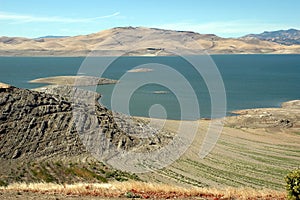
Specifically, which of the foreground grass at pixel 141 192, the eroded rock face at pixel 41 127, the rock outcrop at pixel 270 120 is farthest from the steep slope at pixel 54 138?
the rock outcrop at pixel 270 120

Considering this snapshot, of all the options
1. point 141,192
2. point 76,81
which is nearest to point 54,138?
point 141,192

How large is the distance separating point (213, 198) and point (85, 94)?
57.8 meters

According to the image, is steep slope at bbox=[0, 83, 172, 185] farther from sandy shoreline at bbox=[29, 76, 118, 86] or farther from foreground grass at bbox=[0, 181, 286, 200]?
sandy shoreline at bbox=[29, 76, 118, 86]

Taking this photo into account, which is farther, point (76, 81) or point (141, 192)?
point (76, 81)

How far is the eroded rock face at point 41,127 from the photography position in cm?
2697

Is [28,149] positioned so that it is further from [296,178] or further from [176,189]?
[296,178]

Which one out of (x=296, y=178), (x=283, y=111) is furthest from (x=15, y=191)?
(x=283, y=111)

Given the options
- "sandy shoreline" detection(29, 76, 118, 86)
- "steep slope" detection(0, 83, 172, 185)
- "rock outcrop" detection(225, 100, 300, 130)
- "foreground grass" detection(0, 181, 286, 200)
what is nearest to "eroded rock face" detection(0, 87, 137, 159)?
"steep slope" detection(0, 83, 172, 185)

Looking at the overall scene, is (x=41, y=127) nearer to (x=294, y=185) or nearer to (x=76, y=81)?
(x=294, y=185)

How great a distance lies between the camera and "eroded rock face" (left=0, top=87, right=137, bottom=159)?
26969 millimetres

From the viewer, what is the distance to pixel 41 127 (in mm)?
29781

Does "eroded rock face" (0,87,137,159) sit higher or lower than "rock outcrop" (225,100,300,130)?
higher

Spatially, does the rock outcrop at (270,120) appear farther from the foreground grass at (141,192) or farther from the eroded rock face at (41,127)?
the foreground grass at (141,192)

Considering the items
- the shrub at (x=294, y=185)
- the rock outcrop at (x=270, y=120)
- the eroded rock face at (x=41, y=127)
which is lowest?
the rock outcrop at (x=270, y=120)
